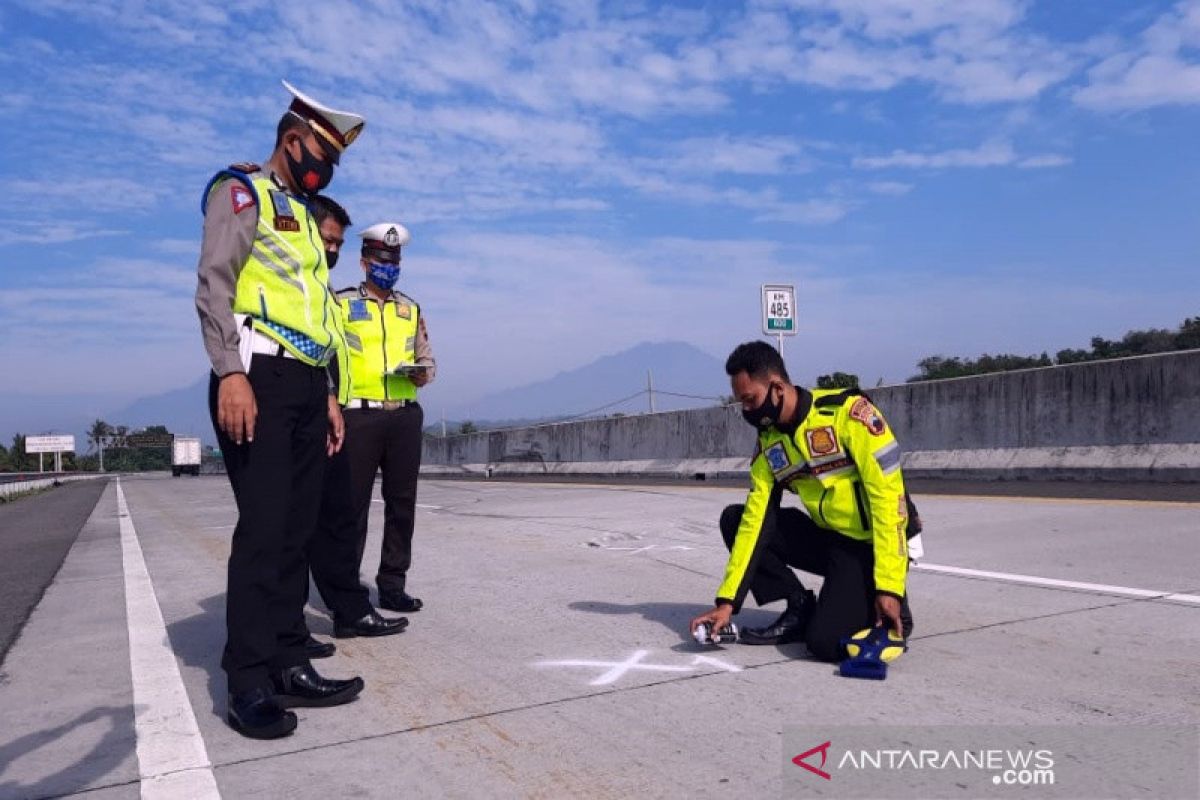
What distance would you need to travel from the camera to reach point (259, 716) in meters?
3.19

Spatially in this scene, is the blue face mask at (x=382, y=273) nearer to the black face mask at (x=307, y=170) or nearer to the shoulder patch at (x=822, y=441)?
the black face mask at (x=307, y=170)

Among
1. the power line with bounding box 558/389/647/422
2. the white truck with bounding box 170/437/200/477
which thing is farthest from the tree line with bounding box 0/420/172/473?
the power line with bounding box 558/389/647/422

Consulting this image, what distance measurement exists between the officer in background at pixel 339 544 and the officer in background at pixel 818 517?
1584mm

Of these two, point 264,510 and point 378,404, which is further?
point 378,404

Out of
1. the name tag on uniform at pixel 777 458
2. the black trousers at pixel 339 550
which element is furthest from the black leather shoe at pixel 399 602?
the name tag on uniform at pixel 777 458

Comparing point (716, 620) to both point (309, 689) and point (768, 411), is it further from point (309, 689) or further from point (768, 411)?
point (309, 689)

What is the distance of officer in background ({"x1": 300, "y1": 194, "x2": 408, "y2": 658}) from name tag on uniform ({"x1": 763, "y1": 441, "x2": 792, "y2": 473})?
182cm

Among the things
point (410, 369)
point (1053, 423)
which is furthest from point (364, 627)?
point (1053, 423)

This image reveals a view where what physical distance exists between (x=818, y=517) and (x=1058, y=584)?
1818 millimetres

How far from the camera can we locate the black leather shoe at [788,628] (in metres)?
4.18

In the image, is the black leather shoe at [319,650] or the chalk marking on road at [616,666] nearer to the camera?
the chalk marking on road at [616,666]

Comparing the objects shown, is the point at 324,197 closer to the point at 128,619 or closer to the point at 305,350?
the point at 305,350

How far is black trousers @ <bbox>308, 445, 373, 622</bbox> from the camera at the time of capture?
14.4 feet

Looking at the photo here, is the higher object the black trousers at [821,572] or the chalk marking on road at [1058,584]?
the black trousers at [821,572]
